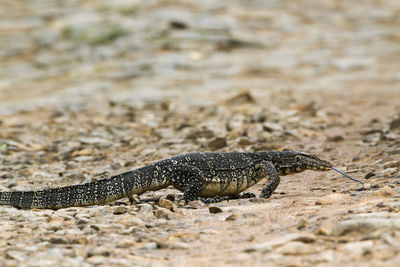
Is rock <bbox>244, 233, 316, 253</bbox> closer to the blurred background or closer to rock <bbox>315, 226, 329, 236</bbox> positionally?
rock <bbox>315, 226, 329, 236</bbox>

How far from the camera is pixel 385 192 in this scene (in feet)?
26.2

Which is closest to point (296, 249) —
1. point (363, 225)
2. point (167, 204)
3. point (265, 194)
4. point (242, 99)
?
point (363, 225)

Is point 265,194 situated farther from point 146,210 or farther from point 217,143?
point 217,143

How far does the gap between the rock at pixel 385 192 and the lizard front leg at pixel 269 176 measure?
64.9 inches

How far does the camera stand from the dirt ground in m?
6.40

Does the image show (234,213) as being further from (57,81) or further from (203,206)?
(57,81)

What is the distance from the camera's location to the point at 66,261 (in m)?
6.00

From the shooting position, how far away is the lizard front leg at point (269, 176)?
9.14 m

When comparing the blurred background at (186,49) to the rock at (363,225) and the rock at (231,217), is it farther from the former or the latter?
the rock at (363,225)

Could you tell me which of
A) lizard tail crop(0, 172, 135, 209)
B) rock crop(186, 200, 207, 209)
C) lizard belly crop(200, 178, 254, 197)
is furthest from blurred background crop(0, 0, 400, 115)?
lizard tail crop(0, 172, 135, 209)

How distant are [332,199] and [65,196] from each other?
3696mm

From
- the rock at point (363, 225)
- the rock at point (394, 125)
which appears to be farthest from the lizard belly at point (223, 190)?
the rock at point (394, 125)

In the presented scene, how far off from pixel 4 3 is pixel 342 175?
2840cm

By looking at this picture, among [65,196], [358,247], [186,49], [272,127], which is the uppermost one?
[358,247]
